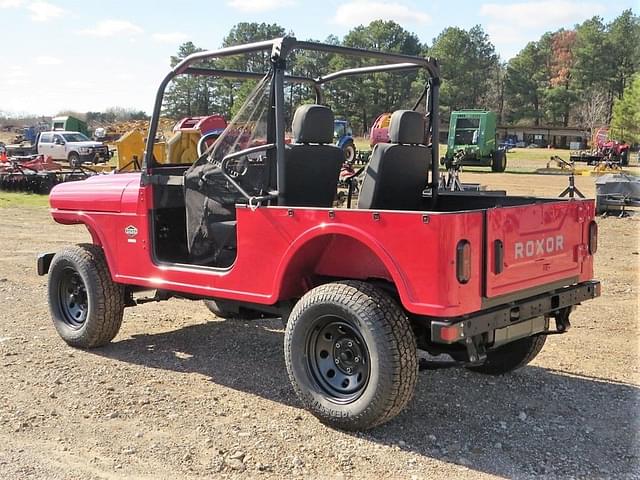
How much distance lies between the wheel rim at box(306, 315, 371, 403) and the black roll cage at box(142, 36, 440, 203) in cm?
92

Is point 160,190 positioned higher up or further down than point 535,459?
higher up

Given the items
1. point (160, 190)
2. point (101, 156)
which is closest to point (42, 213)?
point (160, 190)

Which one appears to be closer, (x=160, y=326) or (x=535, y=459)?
(x=535, y=459)

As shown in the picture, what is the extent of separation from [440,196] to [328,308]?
6.02 ft

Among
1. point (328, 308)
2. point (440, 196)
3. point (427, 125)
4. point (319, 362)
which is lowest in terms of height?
point (319, 362)

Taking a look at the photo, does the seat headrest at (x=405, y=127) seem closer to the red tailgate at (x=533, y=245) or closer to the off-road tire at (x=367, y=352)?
the red tailgate at (x=533, y=245)

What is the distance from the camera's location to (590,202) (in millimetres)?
4906

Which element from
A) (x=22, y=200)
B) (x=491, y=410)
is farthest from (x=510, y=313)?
(x=22, y=200)

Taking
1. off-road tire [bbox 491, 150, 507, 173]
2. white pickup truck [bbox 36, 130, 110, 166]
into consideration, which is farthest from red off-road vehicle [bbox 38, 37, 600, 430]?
white pickup truck [bbox 36, 130, 110, 166]

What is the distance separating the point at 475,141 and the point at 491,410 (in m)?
28.4

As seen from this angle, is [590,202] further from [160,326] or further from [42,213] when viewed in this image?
[42,213]

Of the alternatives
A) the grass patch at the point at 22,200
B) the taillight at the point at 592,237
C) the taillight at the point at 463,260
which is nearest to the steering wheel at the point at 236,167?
the taillight at the point at 463,260

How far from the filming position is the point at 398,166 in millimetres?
5176

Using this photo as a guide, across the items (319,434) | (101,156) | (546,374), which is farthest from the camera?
(101,156)
